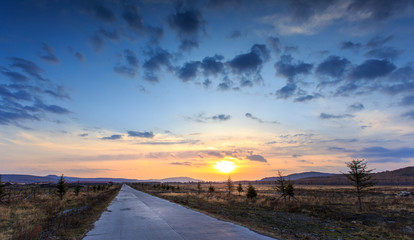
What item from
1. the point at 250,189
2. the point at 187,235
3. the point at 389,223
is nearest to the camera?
the point at 187,235

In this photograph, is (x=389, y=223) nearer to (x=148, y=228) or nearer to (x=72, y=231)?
(x=148, y=228)

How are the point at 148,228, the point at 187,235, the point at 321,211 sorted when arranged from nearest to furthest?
1. the point at 187,235
2. the point at 148,228
3. the point at 321,211

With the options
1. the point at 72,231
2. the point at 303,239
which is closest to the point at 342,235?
the point at 303,239

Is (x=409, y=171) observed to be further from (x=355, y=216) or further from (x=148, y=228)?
(x=148, y=228)

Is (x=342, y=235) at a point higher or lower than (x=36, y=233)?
lower

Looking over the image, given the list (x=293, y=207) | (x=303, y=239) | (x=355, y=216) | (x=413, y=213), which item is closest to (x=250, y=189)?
(x=293, y=207)

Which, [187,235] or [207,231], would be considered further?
[207,231]

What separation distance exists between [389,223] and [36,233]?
21474 mm

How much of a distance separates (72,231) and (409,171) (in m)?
227

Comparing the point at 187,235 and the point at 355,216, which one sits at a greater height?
the point at 187,235

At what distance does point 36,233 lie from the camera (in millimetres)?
9594

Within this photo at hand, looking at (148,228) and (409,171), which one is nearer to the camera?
(148,228)

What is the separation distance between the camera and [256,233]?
9.70 meters

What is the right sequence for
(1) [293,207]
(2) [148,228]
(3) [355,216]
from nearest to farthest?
(2) [148,228], (3) [355,216], (1) [293,207]
